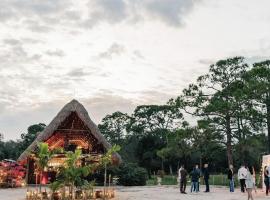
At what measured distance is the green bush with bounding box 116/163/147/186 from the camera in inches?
1113

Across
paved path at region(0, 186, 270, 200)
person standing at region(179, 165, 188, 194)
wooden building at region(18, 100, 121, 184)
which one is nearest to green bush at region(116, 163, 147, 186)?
wooden building at region(18, 100, 121, 184)

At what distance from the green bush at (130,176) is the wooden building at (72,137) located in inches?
54.9

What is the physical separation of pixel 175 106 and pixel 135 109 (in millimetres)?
32180

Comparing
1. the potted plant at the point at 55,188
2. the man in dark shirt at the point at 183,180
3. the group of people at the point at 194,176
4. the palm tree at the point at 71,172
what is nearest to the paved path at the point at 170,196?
the man in dark shirt at the point at 183,180

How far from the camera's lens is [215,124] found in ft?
97.0

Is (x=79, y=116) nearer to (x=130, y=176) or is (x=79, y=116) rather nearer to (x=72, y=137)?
(x=72, y=137)

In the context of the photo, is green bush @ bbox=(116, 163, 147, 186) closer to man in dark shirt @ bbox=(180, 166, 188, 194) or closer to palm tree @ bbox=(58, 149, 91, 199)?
man in dark shirt @ bbox=(180, 166, 188, 194)

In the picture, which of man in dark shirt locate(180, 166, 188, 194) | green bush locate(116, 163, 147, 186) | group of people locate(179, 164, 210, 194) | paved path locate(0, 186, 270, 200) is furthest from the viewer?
green bush locate(116, 163, 147, 186)

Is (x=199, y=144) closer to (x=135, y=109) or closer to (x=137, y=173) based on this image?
(x=137, y=173)

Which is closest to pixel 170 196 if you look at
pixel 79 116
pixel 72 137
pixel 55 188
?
pixel 55 188

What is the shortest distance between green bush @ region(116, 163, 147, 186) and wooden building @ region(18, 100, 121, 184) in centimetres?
139

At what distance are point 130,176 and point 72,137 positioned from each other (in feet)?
15.9

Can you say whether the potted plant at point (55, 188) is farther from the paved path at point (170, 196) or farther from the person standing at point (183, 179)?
the person standing at point (183, 179)

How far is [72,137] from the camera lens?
2798cm
